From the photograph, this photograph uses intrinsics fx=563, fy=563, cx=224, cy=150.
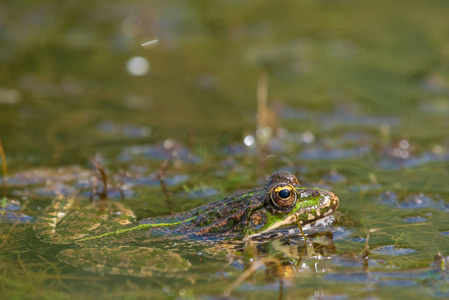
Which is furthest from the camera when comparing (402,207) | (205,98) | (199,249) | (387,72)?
(387,72)

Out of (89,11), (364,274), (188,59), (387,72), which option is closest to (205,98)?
(188,59)

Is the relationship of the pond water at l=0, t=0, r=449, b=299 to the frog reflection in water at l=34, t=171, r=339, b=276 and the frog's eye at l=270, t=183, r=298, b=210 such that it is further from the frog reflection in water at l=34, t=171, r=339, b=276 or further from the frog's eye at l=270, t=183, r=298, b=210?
the frog's eye at l=270, t=183, r=298, b=210

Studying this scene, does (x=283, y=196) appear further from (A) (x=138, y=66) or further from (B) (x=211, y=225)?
(A) (x=138, y=66)

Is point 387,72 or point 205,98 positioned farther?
point 387,72

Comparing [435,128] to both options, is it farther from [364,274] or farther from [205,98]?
[364,274]

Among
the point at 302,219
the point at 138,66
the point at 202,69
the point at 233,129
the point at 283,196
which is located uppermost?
the point at 138,66

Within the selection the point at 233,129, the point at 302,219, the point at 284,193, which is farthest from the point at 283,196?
the point at 233,129

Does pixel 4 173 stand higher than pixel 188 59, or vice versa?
pixel 188 59

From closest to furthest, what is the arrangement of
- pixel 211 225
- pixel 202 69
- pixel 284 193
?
pixel 284 193 < pixel 211 225 < pixel 202 69
